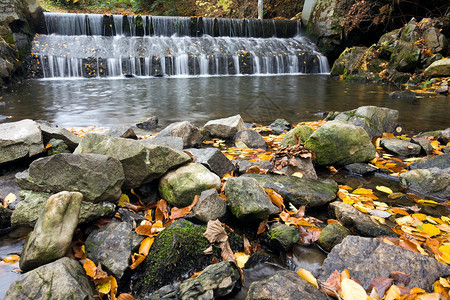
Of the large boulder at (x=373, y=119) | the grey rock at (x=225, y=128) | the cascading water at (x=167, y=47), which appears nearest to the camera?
the large boulder at (x=373, y=119)

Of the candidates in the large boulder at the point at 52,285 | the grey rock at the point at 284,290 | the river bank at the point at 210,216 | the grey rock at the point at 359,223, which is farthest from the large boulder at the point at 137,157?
the grey rock at the point at 359,223

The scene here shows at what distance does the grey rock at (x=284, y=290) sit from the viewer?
1484 mm

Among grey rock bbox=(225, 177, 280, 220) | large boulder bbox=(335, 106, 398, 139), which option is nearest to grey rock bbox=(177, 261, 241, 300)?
grey rock bbox=(225, 177, 280, 220)

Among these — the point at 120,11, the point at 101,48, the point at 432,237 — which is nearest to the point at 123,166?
the point at 432,237

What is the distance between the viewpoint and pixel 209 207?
2207 mm

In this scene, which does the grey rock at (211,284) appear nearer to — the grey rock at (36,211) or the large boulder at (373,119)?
the grey rock at (36,211)

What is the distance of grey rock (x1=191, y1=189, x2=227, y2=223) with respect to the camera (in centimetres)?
218

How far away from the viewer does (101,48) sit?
53.5 ft

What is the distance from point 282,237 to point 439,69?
12537mm

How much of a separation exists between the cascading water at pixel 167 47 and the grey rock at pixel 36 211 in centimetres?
1442

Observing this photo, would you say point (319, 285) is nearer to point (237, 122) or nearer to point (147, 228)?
point (147, 228)

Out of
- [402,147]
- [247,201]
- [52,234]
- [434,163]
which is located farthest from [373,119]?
[52,234]

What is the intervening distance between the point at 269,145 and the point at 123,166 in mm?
2610

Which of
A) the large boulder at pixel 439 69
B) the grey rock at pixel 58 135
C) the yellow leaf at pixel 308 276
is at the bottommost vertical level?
the yellow leaf at pixel 308 276
